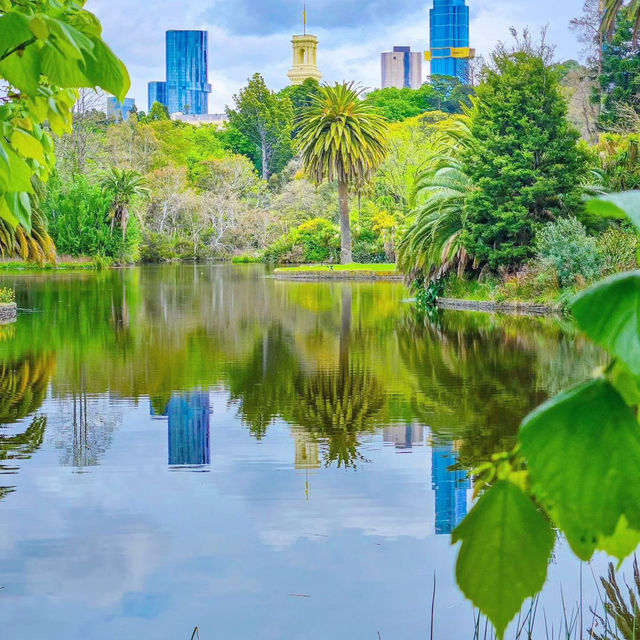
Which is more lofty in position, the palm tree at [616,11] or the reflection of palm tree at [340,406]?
the palm tree at [616,11]

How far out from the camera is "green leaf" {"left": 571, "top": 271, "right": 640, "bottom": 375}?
1.34ft

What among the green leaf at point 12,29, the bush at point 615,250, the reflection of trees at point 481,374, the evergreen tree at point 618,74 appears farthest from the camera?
the evergreen tree at point 618,74

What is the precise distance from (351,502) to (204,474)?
1530 mm

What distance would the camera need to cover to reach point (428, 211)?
23.6 metres

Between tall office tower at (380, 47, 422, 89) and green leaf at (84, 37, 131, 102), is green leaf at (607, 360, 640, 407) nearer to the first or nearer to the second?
green leaf at (84, 37, 131, 102)

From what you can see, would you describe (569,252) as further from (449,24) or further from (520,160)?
(449,24)

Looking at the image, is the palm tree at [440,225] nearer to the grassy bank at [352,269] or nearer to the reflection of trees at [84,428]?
the reflection of trees at [84,428]

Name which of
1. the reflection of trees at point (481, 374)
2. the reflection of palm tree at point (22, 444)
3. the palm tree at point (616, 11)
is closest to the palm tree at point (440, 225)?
the reflection of trees at point (481, 374)

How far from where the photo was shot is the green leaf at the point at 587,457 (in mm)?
461

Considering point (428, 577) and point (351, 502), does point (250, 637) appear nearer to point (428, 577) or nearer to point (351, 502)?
point (428, 577)

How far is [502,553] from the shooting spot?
0.53 metres

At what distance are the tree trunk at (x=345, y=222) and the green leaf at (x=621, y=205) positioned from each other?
135 feet

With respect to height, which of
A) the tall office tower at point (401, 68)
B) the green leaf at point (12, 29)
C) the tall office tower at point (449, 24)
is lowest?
the green leaf at point (12, 29)

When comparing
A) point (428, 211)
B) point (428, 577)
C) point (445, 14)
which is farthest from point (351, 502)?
point (445, 14)
